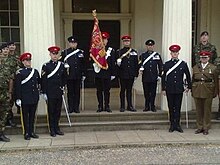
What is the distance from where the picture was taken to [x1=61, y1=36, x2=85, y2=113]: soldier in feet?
28.1

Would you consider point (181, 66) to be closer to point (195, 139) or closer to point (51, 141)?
point (195, 139)

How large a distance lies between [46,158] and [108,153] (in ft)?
3.92

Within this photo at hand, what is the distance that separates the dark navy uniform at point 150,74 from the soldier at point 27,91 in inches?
106

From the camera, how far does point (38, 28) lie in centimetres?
831

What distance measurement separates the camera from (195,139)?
7.67 meters

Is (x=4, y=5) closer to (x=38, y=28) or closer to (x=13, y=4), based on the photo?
(x=13, y=4)

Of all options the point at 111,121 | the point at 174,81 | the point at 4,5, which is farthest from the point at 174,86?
the point at 4,5

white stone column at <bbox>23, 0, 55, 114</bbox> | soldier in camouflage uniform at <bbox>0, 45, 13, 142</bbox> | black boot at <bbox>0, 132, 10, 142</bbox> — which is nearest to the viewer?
soldier in camouflage uniform at <bbox>0, 45, 13, 142</bbox>

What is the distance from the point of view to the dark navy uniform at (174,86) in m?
8.06

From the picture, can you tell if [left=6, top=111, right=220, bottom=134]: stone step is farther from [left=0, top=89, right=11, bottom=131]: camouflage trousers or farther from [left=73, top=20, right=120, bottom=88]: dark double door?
[left=73, top=20, right=120, bottom=88]: dark double door

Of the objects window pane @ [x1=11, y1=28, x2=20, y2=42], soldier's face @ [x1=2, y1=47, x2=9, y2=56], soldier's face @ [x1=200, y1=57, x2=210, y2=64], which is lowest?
soldier's face @ [x1=200, y1=57, x2=210, y2=64]

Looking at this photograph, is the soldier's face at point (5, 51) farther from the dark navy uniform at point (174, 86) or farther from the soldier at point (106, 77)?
the dark navy uniform at point (174, 86)

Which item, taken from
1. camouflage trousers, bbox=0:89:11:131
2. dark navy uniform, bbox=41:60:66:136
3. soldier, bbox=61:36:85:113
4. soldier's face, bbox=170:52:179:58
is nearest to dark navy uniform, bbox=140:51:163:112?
soldier's face, bbox=170:52:179:58

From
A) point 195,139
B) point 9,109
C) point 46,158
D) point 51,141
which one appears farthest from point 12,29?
point 195,139
